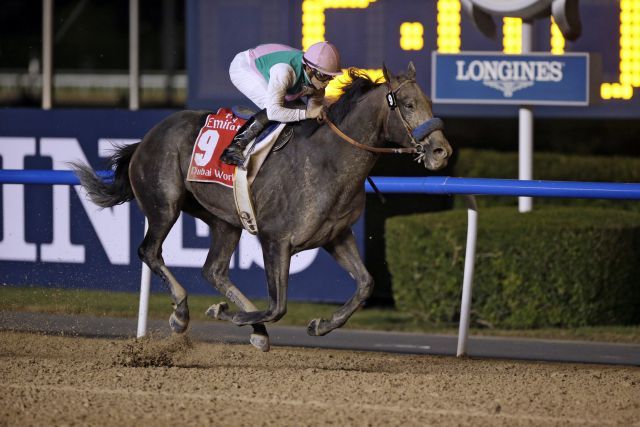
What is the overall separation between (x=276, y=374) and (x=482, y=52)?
11.0ft

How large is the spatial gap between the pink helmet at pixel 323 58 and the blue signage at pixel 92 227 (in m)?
2.75


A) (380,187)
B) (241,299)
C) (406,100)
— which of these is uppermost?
(406,100)

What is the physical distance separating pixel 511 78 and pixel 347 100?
2.64 meters

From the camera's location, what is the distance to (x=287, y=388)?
5531mm

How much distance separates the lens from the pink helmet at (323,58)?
5.83 metres

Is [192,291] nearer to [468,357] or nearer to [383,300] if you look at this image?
[383,300]

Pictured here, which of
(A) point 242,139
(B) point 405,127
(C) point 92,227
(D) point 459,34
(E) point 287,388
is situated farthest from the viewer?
(C) point 92,227

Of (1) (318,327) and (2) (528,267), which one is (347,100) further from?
(2) (528,267)

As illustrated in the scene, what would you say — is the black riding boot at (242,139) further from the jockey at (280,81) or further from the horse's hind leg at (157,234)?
the horse's hind leg at (157,234)

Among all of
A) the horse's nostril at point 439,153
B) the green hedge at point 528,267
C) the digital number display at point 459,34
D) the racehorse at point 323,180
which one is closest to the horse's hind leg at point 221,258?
the racehorse at point 323,180

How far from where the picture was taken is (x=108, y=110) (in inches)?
356

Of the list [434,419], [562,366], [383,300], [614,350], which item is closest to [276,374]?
[434,419]

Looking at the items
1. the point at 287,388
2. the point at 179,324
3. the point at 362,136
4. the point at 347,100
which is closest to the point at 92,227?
the point at 179,324

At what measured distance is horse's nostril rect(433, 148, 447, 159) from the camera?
218 inches
